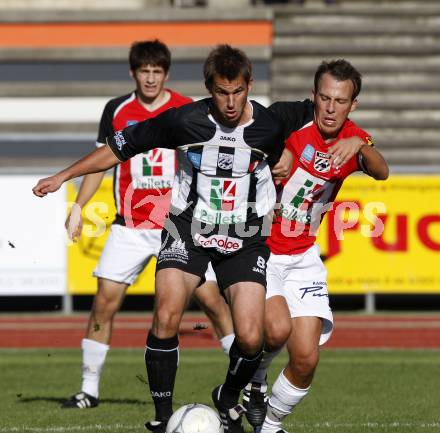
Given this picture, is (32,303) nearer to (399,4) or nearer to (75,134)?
(75,134)

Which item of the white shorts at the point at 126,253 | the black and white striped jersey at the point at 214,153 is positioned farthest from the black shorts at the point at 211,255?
the white shorts at the point at 126,253

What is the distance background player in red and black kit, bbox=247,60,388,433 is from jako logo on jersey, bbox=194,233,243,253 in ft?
1.36

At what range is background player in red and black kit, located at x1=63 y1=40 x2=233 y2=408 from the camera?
8188 millimetres

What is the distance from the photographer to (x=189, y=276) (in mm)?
6348

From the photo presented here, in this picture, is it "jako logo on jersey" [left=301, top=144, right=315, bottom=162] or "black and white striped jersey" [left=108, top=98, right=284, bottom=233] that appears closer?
"black and white striped jersey" [left=108, top=98, right=284, bottom=233]

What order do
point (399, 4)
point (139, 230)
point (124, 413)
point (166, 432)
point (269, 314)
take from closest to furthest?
point (166, 432)
point (269, 314)
point (124, 413)
point (139, 230)
point (399, 4)

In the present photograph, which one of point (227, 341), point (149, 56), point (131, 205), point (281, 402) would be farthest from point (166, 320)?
point (149, 56)

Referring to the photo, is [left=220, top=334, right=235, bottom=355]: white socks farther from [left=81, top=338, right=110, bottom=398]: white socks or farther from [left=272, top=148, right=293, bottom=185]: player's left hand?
[left=272, top=148, right=293, bottom=185]: player's left hand

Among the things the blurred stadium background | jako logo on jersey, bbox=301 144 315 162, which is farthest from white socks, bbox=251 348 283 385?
the blurred stadium background

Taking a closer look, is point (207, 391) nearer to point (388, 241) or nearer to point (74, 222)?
point (74, 222)

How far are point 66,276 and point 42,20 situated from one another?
7.16 meters

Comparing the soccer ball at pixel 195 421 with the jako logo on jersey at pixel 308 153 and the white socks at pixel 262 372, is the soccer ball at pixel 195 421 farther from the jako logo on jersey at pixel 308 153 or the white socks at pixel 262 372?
the jako logo on jersey at pixel 308 153

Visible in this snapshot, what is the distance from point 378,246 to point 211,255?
877 cm

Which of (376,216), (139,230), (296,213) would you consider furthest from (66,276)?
(296,213)
